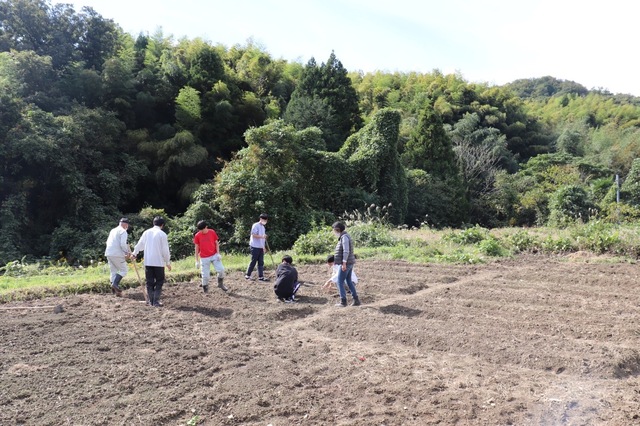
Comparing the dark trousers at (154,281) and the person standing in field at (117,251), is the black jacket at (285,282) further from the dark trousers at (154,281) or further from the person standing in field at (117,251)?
the person standing in field at (117,251)

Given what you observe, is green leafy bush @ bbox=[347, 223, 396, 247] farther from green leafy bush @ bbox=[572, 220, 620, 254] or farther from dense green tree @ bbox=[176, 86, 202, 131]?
dense green tree @ bbox=[176, 86, 202, 131]

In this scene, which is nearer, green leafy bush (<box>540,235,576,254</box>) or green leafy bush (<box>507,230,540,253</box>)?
green leafy bush (<box>540,235,576,254</box>)

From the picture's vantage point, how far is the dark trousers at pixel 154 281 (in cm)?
927

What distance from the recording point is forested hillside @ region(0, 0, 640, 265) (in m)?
21.2

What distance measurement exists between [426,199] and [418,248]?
620 inches

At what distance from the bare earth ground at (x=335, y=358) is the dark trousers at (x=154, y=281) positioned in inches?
10.2

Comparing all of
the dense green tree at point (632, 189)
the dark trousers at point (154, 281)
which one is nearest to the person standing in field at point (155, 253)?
the dark trousers at point (154, 281)

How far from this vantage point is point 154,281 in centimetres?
946

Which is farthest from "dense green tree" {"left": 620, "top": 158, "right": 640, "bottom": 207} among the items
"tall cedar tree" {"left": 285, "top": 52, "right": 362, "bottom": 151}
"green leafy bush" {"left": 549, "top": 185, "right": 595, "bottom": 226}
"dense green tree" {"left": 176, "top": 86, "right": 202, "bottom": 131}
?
"dense green tree" {"left": 176, "top": 86, "right": 202, "bottom": 131}

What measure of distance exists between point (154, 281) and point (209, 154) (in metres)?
20.7

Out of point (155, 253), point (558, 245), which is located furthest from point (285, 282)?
point (558, 245)

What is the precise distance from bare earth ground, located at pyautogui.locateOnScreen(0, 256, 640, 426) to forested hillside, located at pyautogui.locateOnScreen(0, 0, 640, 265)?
10037 mm

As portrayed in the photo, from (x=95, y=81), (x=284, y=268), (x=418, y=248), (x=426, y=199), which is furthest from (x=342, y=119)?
(x=284, y=268)

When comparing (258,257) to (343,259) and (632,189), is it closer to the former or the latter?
(343,259)
